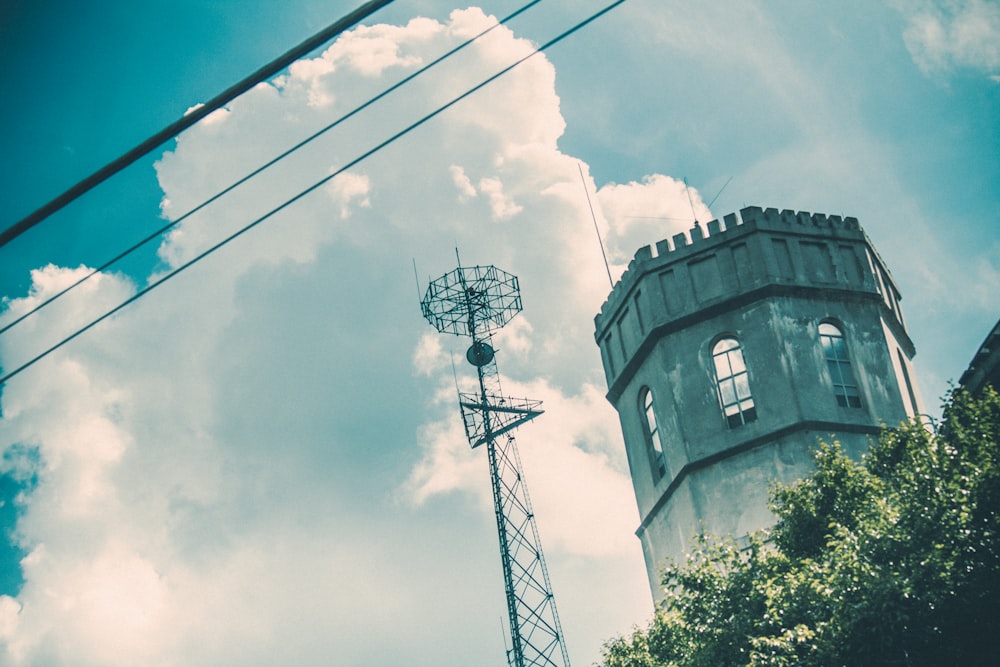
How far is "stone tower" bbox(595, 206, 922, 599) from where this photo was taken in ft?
81.3

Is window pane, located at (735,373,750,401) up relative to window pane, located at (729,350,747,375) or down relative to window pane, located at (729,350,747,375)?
down

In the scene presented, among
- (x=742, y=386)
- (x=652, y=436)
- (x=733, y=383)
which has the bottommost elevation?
(x=652, y=436)

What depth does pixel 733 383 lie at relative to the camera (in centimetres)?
2592

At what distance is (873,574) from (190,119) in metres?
12.3

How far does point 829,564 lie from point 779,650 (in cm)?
164

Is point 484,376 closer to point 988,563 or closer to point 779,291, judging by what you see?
point 779,291

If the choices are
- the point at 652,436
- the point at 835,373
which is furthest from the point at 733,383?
the point at 652,436

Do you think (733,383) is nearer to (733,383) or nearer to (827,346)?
(733,383)

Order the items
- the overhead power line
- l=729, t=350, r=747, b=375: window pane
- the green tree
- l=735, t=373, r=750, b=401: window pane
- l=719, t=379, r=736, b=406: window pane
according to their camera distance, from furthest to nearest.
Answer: l=729, t=350, r=747, b=375: window pane → l=719, t=379, r=736, b=406: window pane → l=735, t=373, r=750, b=401: window pane → the green tree → the overhead power line

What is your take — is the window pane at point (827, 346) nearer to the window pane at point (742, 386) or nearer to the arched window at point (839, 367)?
the arched window at point (839, 367)

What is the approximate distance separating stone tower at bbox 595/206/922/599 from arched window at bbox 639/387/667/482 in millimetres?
58

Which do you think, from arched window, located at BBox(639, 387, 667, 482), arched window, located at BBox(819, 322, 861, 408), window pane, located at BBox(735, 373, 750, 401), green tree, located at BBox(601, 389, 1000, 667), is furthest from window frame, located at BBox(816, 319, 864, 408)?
green tree, located at BBox(601, 389, 1000, 667)

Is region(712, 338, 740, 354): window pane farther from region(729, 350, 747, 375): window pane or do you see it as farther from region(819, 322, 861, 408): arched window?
region(819, 322, 861, 408): arched window

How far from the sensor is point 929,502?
1456 centimetres
